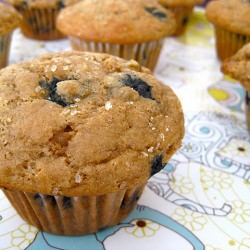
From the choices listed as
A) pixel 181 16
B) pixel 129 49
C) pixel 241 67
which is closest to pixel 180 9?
pixel 181 16

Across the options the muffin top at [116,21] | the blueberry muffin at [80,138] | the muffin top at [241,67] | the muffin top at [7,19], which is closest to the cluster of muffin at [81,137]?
the blueberry muffin at [80,138]

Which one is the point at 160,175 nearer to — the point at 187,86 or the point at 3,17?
the point at 187,86

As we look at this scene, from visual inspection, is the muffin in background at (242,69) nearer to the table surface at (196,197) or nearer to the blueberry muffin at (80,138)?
the table surface at (196,197)

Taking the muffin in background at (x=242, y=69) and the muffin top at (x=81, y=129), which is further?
the muffin in background at (x=242, y=69)

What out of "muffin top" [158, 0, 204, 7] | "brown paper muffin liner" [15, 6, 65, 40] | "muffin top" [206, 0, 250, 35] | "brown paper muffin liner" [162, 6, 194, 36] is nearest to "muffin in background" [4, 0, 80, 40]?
"brown paper muffin liner" [15, 6, 65, 40]

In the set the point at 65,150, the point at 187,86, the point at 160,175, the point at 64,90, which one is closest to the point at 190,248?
the point at 160,175

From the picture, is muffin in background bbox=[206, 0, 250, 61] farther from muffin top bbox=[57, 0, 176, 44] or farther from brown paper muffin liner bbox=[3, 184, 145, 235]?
brown paper muffin liner bbox=[3, 184, 145, 235]
